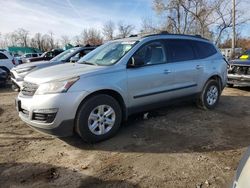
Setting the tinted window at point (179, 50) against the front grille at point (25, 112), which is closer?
the front grille at point (25, 112)

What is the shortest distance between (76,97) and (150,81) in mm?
1603

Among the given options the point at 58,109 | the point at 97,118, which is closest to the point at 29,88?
the point at 58,109

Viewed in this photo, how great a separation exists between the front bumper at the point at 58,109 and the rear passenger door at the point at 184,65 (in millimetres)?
2301

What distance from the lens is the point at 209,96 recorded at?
6.24m

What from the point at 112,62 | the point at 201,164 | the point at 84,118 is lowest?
the point at 201,164

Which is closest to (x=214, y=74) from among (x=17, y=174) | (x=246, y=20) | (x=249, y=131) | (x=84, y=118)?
(x=249, y=131)

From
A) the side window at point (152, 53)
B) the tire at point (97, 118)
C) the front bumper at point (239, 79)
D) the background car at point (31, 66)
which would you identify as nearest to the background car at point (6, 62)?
the background car at point (31, 66)

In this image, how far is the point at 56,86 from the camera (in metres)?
3.81

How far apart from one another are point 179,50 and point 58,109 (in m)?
3.11

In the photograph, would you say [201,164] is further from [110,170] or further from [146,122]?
[146,122]

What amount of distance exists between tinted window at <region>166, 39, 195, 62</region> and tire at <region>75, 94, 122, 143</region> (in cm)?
183

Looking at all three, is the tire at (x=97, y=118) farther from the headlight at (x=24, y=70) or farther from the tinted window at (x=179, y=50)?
the headlight at (x=24, y=70)

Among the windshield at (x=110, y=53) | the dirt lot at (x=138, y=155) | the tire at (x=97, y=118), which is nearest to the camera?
the dirt lot at (x=138, y=155)

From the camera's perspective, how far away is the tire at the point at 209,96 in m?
6.08
